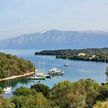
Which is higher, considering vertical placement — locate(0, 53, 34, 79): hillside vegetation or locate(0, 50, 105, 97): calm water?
locate(0, 53, 34, 79): hillside vegetation

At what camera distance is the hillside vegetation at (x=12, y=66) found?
49287mm

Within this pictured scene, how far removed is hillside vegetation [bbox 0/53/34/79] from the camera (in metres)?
49.3

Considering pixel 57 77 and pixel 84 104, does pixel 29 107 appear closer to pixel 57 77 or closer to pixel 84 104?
pixel 84 104

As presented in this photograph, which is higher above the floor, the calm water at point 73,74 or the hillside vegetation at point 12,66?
the hillside vegetation at point 12,66

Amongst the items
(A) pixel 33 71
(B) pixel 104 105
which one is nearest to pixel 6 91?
(A) pixel 33 71

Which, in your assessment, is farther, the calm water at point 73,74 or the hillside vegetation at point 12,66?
the hillside vegetation at point 12,66

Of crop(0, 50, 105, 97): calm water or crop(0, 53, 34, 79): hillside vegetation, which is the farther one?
crop(0, 53, 34, 79): hillside vegetation

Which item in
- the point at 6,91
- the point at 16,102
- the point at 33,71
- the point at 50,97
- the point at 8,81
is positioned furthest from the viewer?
Result: the point at 33,71

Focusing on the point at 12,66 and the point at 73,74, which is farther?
the point at 73,74

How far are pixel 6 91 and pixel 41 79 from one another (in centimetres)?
1361

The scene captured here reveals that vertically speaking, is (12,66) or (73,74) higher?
(12,66)

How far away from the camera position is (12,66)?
52.0 metres

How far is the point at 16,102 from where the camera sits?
1778cm

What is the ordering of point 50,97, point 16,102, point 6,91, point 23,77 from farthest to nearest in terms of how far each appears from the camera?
1. point 23,77
2. point 6,91
3. point 50,97
4. point 16,102
